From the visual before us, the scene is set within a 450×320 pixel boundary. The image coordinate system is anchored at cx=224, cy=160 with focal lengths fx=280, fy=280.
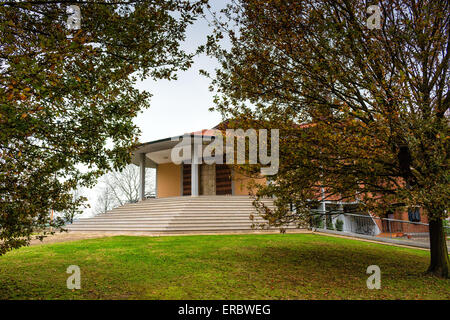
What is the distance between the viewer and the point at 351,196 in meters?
6.90

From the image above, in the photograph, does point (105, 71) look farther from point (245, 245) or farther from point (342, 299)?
point (245, 245)

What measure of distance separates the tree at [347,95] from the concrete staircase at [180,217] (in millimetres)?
8858

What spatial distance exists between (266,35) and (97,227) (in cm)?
1637

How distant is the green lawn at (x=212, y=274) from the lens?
4961 mm

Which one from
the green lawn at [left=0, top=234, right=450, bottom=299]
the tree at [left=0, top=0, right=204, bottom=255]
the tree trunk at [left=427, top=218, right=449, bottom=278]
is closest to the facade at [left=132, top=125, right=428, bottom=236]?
the green lawn at [left=0, top=234, right=450, bottom=299]

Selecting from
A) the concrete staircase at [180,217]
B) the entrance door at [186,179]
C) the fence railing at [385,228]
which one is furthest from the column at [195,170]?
the fence railing at [385,228]

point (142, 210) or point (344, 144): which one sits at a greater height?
point (344, 144)

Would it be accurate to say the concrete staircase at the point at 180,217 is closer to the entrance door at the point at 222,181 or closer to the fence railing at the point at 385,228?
the entrance door at the point at 222,181

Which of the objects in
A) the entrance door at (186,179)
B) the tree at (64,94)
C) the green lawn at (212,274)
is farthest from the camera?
the entrance door at (186,179)

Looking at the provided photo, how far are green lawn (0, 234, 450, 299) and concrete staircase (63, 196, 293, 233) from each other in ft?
19.6

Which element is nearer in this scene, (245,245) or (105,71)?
(105,71)

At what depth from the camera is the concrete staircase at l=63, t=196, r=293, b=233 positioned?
1577 centimetres
